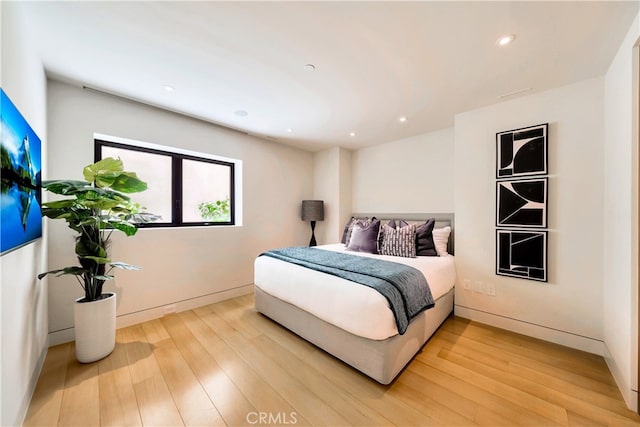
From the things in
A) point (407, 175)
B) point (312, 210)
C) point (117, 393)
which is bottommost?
point (117, 393)

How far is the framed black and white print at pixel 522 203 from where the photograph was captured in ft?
7.07

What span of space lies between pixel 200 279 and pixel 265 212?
4.30 feet

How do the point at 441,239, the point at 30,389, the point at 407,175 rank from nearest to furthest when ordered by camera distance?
the point at 30,389 < the point at 441,239 < the point at 407,175

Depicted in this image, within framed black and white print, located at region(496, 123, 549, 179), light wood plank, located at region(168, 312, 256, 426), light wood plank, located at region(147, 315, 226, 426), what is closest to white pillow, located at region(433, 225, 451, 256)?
framed black and white print, located at region(496, 123, 549, 179)

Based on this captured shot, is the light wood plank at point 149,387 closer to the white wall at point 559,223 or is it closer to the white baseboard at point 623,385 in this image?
the white baseboard at point 623,385

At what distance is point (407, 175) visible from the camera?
348 centimetres

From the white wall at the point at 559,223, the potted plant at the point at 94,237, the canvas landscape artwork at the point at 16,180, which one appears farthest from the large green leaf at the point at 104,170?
the white wall at the point at 559,223

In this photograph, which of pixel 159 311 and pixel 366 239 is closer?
pixel 159 311

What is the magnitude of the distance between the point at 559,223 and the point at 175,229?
13.1 ft

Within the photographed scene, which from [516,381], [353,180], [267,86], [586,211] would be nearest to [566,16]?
[586,211]

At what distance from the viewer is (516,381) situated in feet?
5.33

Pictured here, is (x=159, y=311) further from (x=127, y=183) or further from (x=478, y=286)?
(x=478, y=286)

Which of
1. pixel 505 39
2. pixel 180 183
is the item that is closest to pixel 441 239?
pixel 505 39

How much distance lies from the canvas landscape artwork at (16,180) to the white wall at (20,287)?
93 mm
